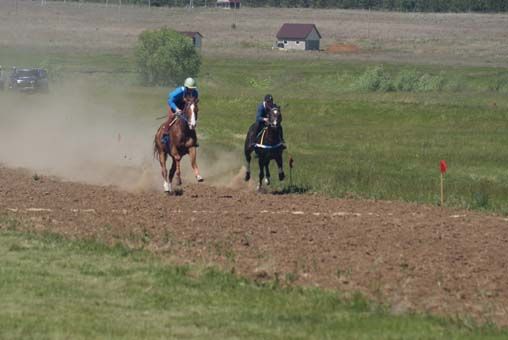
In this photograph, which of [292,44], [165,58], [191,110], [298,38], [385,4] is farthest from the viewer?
[385,4]

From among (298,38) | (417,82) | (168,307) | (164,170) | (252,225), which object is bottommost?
(298,38)

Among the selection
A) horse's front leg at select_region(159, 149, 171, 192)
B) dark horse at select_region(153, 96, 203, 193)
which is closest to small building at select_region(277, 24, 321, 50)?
horse's front leg at select_region(159, 149, 171, 192)

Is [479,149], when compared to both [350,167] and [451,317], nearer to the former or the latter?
[350,167]

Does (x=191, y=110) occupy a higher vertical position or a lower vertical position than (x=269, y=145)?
higher

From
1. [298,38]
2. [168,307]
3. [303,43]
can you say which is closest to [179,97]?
[168,307]

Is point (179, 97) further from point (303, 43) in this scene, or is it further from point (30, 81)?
point (303, 43)

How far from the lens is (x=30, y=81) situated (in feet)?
216

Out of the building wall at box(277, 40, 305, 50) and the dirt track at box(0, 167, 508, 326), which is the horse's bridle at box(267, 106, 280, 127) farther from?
the building wall at box(277, 40, 305, 50)

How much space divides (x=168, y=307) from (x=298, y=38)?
127 meters

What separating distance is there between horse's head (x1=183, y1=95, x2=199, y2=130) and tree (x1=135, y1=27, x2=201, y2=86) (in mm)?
55832

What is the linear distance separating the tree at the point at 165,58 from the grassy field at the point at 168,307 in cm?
6531

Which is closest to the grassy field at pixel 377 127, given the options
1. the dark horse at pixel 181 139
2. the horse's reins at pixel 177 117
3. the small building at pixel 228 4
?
the dark horse at pixel 181 139

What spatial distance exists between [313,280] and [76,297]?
10.5ft

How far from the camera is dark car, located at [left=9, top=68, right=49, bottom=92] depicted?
216 ft
